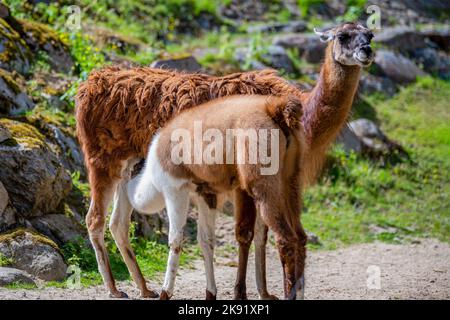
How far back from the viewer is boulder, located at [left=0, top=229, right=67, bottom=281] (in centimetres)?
849

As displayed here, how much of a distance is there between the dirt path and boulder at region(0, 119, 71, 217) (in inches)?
52.4

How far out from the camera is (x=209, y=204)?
771cm

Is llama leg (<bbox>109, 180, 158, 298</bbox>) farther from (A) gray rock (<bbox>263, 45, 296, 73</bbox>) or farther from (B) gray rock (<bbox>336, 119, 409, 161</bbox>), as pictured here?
(A) gray rock (<bbox>263, 45, 296, 73</bbox>)

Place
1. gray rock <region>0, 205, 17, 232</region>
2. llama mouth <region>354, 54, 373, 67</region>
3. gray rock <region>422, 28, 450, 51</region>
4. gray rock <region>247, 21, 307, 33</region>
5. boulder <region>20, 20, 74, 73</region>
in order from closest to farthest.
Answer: llama mouth <region>354, 54, 373, 67</region> → gray rock <region>0, 205, 17, 232</region> → boulder <region>20, 20, 74, 73</region> → gray rock <region>247, 21, 307, 33</region> → gray rock <region>422, 28, 450, 51</region>

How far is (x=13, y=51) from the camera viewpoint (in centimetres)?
1221

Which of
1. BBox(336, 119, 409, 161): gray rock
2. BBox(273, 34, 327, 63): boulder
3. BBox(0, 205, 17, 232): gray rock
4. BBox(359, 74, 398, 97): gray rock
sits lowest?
BBox(0, 205, 17, 232): gray rock

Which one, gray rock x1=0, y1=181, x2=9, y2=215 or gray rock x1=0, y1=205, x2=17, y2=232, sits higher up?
gray rock x1=0, y1=181, x2=9, y2=215

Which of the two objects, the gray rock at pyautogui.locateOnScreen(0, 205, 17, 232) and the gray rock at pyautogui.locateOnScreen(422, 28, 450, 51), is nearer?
the gray rock at pyautogui.locateOnScreen(0, 205, 17, 232)

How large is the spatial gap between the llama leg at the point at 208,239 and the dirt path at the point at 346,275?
75 centimetres

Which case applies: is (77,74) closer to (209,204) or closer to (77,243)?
(77,243)

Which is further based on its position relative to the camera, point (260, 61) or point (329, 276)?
point (260, 61)

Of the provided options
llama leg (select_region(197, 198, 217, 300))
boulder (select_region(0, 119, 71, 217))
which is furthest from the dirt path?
boulder (select_region(0, 119, 71, 217))

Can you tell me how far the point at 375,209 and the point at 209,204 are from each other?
6118 millimetres
